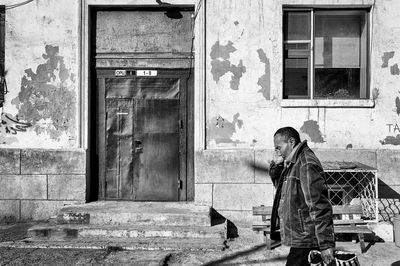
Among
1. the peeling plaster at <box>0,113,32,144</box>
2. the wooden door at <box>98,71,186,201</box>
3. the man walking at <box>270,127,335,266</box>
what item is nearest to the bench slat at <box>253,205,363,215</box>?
the wooden door at <box>98,71,186,201</box>

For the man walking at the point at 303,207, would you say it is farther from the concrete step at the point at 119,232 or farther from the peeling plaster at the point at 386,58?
the peeling plaster at the point at 386,58

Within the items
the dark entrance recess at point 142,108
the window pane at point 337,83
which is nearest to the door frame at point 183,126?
the dark entrance recess at point 142,108

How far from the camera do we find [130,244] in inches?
274

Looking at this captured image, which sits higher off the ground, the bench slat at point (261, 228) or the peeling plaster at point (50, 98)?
the peeling plaster at point (50, 98)

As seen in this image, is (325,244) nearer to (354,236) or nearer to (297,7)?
(354,236)

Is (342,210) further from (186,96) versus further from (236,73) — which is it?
(186,96)

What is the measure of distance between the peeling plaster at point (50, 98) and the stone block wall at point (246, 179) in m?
2.66

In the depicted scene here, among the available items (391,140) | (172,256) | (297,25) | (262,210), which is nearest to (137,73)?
(297,25)

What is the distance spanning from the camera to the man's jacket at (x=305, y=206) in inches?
152

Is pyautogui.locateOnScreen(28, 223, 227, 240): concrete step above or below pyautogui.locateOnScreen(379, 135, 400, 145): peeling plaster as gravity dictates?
below

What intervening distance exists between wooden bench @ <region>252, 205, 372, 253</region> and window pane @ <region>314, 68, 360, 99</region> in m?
2.25

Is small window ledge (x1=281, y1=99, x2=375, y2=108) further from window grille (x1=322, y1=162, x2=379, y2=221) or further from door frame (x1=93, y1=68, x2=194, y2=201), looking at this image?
door frame (x1=93, y1=68, x2=194, y2=201)

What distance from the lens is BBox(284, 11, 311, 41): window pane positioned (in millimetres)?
8516

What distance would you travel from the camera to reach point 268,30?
27.4 ft
